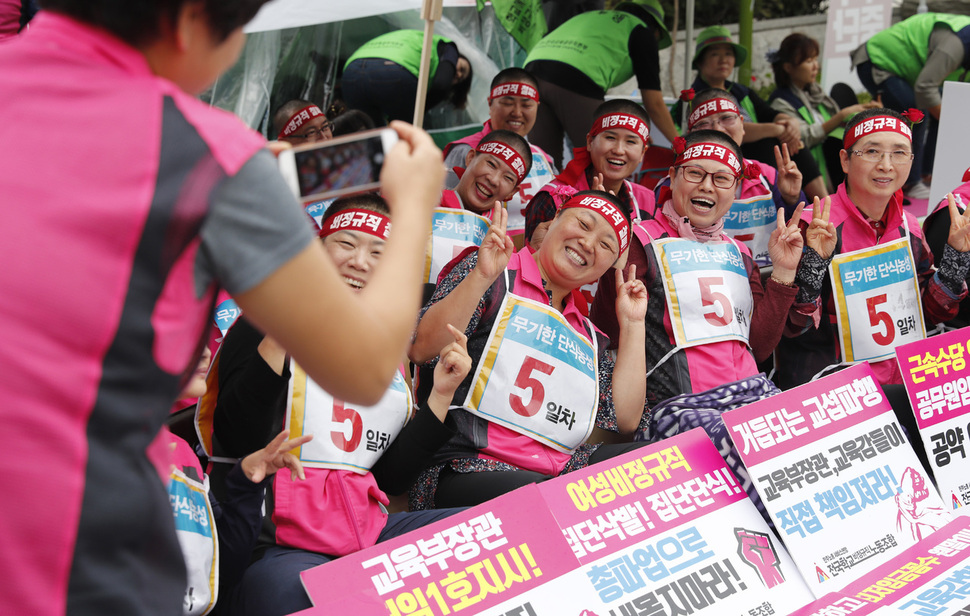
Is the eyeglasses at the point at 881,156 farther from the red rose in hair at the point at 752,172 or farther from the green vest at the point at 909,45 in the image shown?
the green vest at the point at 909,45

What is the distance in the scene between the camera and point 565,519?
7.23 feet

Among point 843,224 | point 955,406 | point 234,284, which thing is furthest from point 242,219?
point 843,224

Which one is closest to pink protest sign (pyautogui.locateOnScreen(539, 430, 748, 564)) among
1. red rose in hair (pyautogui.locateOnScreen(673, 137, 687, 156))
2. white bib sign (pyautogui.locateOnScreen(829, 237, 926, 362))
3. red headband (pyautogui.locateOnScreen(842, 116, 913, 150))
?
white bib sign (pyautogui.locateOnScreen(829, 237, 926, 362))

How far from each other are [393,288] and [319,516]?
5.01ft

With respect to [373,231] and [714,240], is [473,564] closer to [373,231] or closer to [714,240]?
[373,231]

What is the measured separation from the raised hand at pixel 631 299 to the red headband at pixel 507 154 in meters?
1.34

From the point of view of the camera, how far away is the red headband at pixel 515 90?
5.02 m

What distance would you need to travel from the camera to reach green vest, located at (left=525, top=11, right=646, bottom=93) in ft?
17.8

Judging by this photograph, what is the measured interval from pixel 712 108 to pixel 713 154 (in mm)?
1530

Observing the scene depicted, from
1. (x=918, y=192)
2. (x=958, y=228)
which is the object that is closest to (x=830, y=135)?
(x=918, y=192)

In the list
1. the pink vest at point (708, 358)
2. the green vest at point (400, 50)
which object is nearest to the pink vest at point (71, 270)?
the pink vest at point (708, 358)

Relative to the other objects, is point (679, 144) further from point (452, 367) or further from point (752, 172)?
point (452, 367)

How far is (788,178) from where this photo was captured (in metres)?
4.78

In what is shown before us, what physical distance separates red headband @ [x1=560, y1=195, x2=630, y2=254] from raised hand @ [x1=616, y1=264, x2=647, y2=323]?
12 cm
